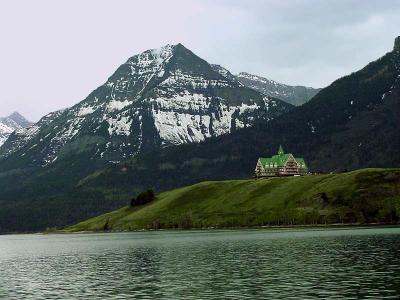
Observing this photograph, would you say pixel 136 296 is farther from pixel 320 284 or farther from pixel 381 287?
pixel 381 287

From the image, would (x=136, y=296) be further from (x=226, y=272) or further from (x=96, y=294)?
(x=226, y=272)

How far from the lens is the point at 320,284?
2975 inches

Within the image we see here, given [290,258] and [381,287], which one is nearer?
[381,287]

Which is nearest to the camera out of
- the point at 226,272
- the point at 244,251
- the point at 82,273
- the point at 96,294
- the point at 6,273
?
the point at 96,294

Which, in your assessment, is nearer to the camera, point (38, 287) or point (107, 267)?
point (38, 287)

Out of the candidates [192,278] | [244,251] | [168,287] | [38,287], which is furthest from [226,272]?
[244,251]

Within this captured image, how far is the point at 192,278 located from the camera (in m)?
88.8

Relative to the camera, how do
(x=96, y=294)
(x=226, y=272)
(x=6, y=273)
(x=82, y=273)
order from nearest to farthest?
(x=96, y=294), (x=226, y=272), (x=82, y=273), (x=6, y=273)

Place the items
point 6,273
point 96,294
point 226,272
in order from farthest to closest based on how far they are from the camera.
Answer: point 6,273 < point 226,272 < point 96,294

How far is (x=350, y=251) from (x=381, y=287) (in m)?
48.2

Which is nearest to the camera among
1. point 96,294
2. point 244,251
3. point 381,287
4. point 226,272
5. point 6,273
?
point 381,287

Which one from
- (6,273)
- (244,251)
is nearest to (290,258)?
(244,251)

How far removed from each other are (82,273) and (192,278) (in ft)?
83.7

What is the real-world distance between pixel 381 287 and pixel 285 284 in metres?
12.2
